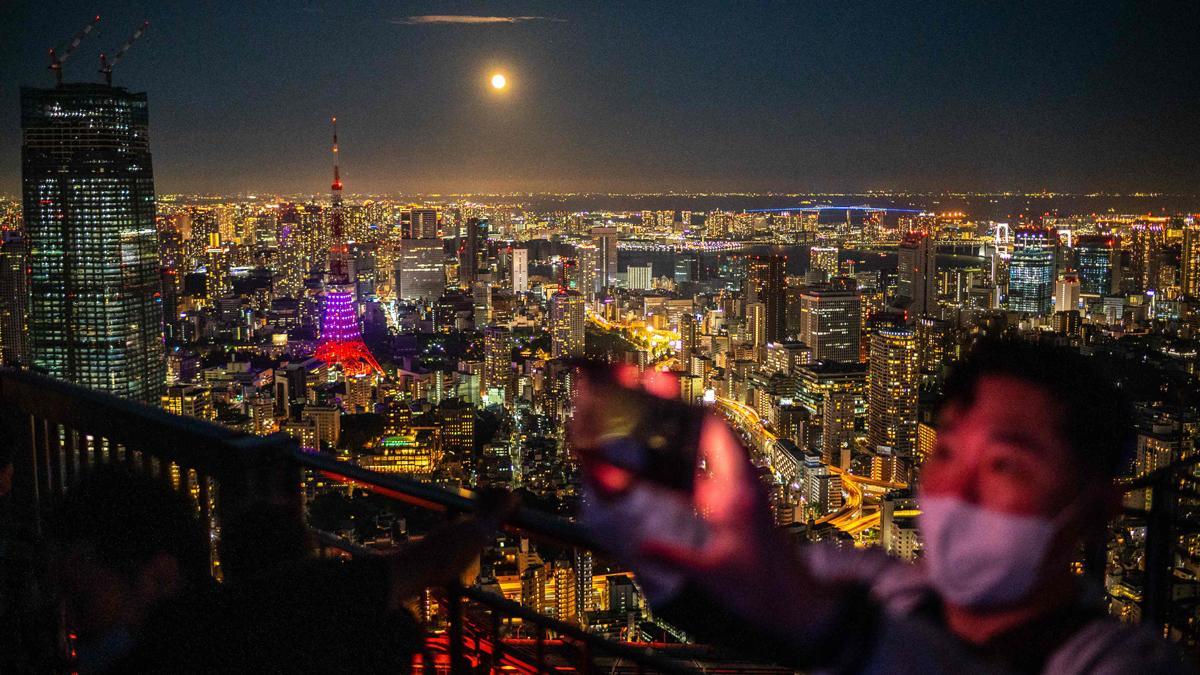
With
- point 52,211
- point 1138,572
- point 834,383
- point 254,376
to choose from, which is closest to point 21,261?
point 52,211

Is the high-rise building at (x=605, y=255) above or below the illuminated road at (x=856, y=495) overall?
above

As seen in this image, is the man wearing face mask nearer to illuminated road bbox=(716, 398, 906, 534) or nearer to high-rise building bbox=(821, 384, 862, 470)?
illuminated road bbox=(716, 398, 906, 534)

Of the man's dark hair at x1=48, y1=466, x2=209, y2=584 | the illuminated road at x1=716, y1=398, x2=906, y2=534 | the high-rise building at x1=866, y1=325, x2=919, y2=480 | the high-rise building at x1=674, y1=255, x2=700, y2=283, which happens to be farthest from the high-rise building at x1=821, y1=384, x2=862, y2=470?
the man's dark hair at x1=48, y1=466, x2=209, y2=584

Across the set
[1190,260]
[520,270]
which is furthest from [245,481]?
[520,270]

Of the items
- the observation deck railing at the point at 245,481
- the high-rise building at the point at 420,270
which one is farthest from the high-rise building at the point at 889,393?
the high-rise building at the point at 420,270

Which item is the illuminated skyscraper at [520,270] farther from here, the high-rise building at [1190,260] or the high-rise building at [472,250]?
the high-rise building at [1190,260]

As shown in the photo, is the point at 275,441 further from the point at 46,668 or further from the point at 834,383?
the point at 834,383
